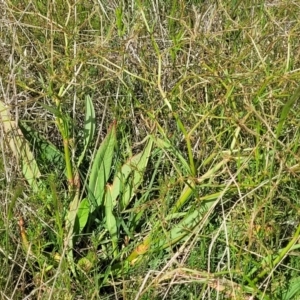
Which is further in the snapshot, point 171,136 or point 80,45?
point 80,45

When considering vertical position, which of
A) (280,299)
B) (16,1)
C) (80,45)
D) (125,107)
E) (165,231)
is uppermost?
(16,1)

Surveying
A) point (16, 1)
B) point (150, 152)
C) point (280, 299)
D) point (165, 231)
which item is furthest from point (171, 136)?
point (16, 1)

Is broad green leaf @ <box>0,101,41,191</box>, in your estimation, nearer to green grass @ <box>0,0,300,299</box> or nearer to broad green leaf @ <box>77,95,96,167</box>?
green grass @ <box>0,0,300,299</box>

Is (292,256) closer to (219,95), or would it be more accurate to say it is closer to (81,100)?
(219,95)

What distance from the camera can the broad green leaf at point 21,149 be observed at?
1.21m

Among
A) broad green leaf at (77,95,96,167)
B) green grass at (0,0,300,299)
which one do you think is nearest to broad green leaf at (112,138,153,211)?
green grass at (0,0,300,299)

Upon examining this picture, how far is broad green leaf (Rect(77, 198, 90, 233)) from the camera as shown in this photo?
46.3 inches

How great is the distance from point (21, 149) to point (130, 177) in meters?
0.24

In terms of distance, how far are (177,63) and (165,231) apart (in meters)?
0.53

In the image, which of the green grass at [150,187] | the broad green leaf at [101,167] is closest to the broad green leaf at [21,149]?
the green grass at [150,187]

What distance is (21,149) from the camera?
3.96 feet

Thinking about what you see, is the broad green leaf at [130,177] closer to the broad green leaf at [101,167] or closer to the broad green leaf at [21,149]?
the broad green leaf at [101,167]

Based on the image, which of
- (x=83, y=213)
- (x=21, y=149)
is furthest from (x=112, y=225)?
(x=21, y=149)

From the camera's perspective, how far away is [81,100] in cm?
141
